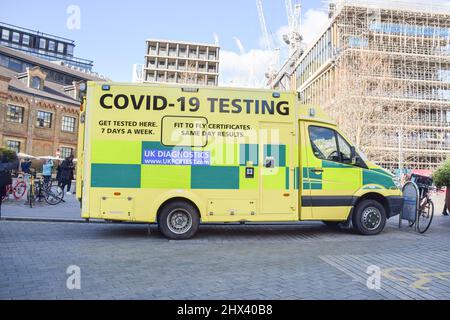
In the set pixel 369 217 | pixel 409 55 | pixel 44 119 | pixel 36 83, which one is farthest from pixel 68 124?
pixel 409 55

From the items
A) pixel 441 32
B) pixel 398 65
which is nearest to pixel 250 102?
pixel 398 65

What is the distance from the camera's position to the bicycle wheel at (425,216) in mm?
9150

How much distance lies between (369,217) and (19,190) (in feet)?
44.1

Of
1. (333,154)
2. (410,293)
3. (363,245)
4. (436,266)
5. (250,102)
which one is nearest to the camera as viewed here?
(410,293)

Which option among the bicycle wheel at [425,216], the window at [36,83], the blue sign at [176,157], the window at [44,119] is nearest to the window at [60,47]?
the window at [36,83]

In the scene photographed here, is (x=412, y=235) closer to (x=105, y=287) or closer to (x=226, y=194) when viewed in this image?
(x=226, y=194)

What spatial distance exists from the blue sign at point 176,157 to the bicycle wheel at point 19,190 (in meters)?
10.3

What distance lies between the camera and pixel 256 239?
27.0 feet

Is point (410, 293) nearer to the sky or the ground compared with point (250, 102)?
nearer to the ground

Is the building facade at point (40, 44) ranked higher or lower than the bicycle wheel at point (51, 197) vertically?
higher

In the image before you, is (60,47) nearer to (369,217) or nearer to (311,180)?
(311,180)

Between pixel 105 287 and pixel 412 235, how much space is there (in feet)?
23.6

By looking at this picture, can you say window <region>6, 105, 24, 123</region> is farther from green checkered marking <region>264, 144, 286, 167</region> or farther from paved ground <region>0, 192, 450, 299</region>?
green checkered marking <region>264, 144, 286, 167</region>

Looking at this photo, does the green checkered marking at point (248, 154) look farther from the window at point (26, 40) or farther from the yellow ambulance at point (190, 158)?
the window at point (26, 40)
